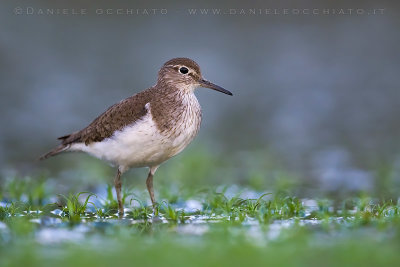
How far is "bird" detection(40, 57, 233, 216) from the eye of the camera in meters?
9.01

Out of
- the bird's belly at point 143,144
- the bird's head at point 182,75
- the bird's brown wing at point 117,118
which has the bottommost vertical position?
the bird's belly at point 143,144

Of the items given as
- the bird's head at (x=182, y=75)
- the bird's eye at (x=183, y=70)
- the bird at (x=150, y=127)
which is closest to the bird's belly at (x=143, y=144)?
the bird at (x=150, y=127)

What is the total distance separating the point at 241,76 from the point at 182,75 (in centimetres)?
1020

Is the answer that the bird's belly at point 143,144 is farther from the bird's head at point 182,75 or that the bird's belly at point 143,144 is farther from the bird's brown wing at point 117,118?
the bird's head at point 182,75

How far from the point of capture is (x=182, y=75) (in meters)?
9.95

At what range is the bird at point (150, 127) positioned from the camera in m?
9.01

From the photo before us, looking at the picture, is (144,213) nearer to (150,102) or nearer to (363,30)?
(150,102)

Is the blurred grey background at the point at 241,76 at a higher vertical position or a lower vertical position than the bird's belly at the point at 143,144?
higher

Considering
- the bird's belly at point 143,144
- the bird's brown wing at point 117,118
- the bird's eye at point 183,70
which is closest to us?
the bird's belly at point 143,144

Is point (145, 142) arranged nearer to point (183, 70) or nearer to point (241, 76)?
point (183, 70)

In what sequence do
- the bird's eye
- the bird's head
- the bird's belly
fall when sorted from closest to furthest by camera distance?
the bird's belly, the bird's head, the bird's eye

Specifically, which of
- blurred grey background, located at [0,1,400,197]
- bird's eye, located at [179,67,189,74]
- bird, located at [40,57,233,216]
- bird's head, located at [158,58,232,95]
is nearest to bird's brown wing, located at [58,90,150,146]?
bird, located at [40,57,233,216]

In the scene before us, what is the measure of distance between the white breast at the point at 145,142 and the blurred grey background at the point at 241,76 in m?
3.25

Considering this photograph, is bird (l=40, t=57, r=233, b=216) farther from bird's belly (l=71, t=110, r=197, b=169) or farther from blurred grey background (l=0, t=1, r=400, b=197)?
blurred grey background (l=0, t=1, r=400, b=197)
